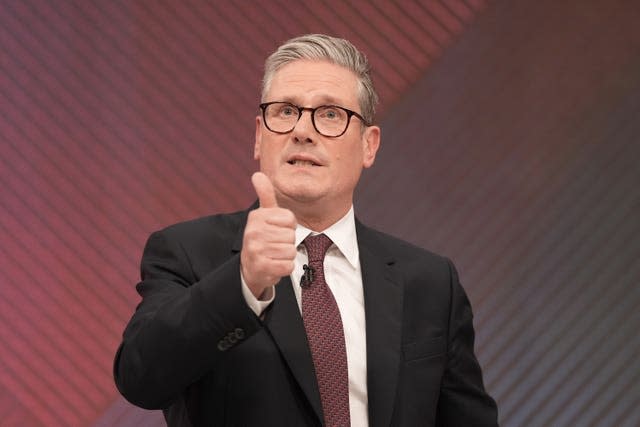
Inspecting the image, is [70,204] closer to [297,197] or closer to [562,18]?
[297,197]

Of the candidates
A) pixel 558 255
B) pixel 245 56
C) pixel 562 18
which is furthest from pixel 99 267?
pixel 562 18

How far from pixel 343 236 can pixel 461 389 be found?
421 millimetres

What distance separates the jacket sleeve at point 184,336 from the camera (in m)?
1.43

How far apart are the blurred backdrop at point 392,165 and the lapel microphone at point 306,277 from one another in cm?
116

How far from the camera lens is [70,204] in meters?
2.84

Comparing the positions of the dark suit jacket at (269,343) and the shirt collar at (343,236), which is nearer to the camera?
the dark suit jacket at (269,343)

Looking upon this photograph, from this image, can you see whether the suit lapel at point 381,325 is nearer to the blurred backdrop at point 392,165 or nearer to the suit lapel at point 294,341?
the suit lapel at point 294,341

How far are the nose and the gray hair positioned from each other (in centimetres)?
16

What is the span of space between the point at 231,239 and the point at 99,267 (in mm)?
1137

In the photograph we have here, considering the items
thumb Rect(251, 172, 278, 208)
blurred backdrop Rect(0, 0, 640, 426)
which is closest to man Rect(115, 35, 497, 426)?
thumb Rect(251, 172, 278, 208)

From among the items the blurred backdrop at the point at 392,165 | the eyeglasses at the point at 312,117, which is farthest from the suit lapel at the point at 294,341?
the blurred backdrop at the point at 392,165

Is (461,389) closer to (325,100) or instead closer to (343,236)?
(343,236)

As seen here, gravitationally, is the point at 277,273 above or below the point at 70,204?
above

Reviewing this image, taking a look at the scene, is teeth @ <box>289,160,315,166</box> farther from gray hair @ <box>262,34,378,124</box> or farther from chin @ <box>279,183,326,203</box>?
gray hair @ <box>262,34,378,124</box>
